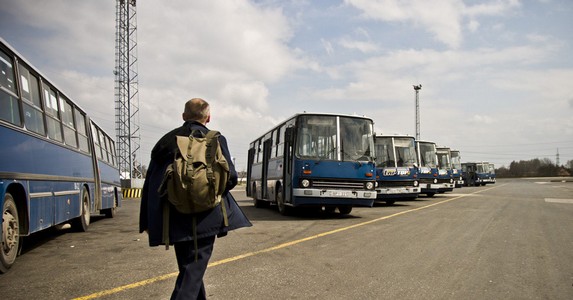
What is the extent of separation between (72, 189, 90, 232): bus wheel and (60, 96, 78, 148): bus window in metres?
1.30

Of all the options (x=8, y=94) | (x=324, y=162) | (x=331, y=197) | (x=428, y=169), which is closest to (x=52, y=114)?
(x=8, y=94)

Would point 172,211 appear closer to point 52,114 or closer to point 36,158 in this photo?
point 36,158

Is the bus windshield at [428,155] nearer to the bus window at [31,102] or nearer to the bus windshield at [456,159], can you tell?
the bus windshield at [456,159]

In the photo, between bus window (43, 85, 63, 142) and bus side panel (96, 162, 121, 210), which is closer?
bus window (43, 85, 63, 142)

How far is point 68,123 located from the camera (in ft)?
32.6

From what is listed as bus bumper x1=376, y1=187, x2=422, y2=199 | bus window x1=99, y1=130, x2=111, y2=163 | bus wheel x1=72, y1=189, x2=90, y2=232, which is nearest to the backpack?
bus wheel x1=72, y1=189, x2=90, y2=232

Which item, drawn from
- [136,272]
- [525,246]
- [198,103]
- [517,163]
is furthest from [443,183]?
[517,163]

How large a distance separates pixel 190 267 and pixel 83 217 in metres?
8.39

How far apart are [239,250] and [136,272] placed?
1.98 meters

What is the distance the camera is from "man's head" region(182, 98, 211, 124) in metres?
3.51

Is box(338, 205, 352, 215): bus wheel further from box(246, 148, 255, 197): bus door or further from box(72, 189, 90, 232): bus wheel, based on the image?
box(72, 189, 90, 232): bus wheel

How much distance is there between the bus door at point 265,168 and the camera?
17.1m

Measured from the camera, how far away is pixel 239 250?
7.61 meters

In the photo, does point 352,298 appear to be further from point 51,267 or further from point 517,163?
point 517,163
